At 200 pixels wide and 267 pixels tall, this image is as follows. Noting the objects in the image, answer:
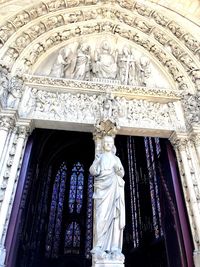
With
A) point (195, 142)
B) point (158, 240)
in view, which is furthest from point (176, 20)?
point (158, 240)

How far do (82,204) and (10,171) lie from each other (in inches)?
342

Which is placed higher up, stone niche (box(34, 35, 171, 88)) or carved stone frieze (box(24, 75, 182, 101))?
stone niche (box(34, 35, 171, 88))

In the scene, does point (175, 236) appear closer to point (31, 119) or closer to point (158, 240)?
point (158, 240)

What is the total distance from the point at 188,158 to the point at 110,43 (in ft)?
10.3

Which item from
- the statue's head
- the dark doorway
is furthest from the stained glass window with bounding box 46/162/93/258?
the statue's head

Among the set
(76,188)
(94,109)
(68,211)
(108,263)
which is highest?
(76,188)

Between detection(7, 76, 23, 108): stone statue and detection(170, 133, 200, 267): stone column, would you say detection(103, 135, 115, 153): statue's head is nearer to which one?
detection(170, 133, 200, 267): stone column

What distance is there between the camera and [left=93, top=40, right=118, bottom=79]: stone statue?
4.91 m

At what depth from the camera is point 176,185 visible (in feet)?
13.2

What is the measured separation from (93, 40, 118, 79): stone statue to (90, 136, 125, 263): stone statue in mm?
2209

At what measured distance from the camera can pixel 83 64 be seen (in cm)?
497

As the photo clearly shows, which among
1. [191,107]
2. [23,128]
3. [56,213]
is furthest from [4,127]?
[56,213]

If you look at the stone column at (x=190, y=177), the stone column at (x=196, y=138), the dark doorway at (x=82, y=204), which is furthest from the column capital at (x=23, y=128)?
the stone column at (x=196, y=138)

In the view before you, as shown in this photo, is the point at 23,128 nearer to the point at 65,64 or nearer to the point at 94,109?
the point at 94,109
